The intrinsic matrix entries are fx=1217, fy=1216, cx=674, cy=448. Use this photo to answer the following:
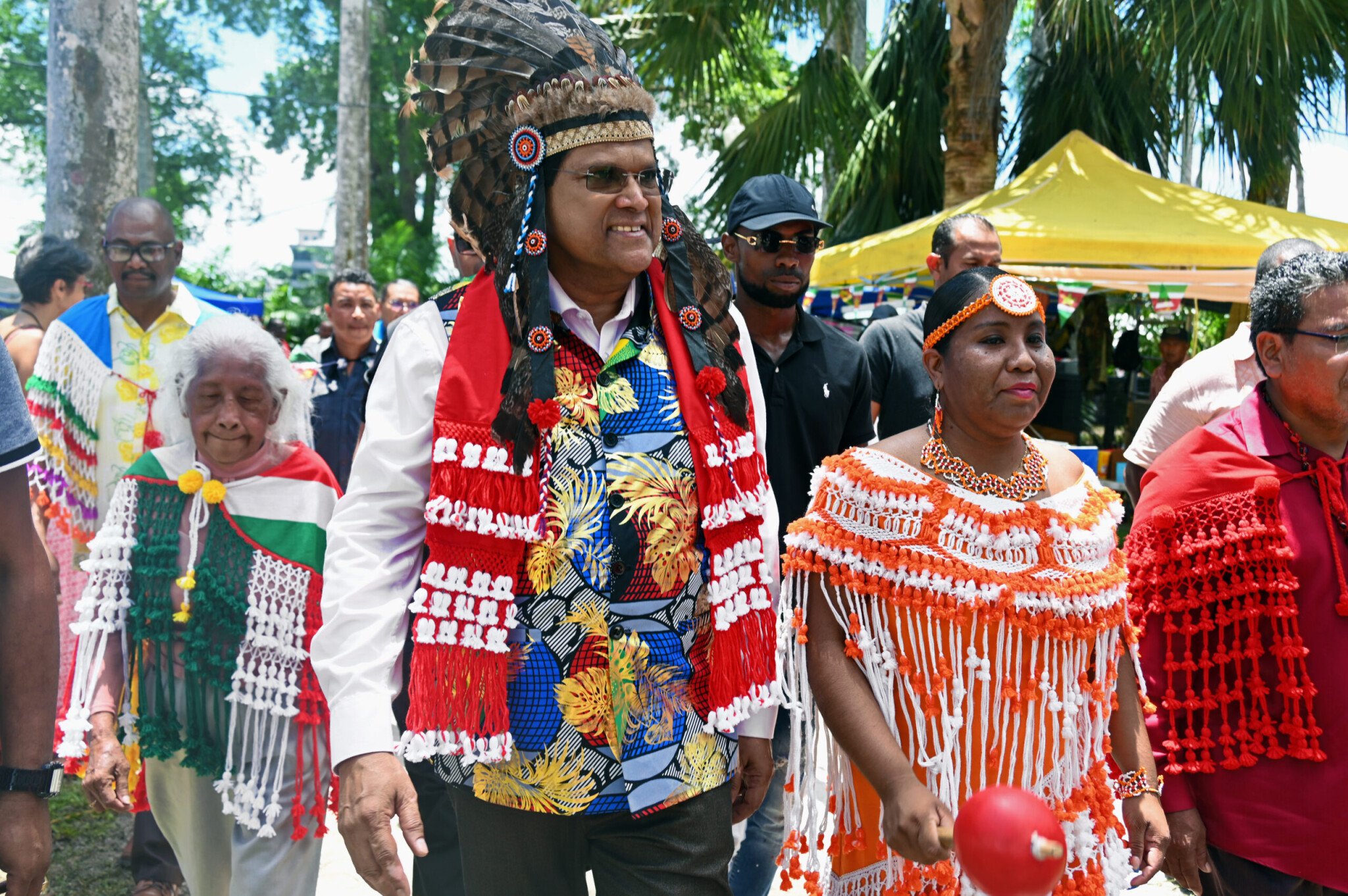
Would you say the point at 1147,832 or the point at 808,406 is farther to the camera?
the point at 808,406

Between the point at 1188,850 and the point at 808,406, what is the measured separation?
63.2 inches

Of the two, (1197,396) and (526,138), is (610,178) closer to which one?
(526,138)

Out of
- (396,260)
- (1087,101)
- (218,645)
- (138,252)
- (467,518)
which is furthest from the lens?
(396,260)

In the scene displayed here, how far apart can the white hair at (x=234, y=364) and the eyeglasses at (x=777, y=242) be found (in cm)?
152

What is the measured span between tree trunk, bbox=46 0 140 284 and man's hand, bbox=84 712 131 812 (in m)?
4.48

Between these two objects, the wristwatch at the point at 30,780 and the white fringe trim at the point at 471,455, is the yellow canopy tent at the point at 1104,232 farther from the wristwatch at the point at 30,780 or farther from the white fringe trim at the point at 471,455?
the wristwatch at the point at 30,780

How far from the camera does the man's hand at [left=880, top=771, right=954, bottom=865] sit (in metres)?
2.19

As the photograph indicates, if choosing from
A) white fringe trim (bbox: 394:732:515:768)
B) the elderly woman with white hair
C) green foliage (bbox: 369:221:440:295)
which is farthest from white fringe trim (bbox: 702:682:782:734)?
green foliage (bbox: 369:221:440:295)

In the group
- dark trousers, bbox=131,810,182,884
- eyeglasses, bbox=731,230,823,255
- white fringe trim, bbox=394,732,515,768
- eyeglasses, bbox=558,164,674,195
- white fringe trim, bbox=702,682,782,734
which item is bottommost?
dark trousers, bbox=131,810,182,884

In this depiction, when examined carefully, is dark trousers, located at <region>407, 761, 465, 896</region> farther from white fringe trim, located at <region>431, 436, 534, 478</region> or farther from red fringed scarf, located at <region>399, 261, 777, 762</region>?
white fringe trim, located at <region>431, 436, 534, 478</region>

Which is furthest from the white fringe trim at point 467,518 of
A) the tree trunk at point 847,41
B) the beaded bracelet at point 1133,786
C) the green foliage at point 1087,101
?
the green foliage at point 1087,101

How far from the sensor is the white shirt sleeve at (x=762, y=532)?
98.9 inches

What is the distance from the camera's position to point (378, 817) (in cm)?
204

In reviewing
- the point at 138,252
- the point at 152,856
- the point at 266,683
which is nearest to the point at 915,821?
the point at 266,683
